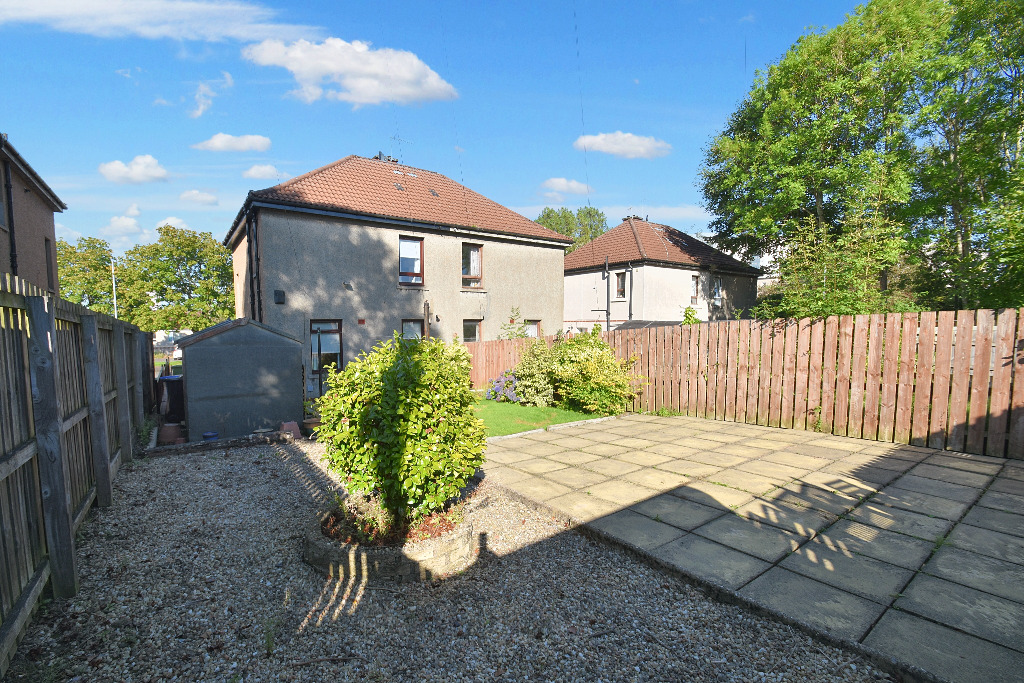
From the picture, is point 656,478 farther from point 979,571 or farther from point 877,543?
point 979,571

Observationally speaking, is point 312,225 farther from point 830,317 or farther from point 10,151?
point 830,317

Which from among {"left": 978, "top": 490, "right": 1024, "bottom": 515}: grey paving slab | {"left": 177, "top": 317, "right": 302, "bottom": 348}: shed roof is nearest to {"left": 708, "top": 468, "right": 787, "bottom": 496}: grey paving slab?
{"left": 978, "top": 490, "right": 1024, "bottom": 515}: grey paving slab

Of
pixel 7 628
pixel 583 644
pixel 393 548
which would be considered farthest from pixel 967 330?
pixel 7 628

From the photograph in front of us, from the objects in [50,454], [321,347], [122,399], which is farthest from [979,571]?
[321,347]

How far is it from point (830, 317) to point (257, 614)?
804 cm

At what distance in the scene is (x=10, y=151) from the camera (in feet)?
37.5

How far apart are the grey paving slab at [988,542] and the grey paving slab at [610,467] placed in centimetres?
288

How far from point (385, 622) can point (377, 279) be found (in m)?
13.4

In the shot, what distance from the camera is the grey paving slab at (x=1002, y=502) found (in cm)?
426

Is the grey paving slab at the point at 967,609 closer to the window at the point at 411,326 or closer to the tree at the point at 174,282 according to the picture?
the window at the point at 411,326

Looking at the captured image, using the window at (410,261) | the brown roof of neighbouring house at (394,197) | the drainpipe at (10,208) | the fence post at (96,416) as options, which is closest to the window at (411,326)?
the window at (410,261)

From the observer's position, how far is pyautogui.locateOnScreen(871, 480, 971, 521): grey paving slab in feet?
13.8

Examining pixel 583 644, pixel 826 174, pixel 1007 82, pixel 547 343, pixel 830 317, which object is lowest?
pixel 583 644

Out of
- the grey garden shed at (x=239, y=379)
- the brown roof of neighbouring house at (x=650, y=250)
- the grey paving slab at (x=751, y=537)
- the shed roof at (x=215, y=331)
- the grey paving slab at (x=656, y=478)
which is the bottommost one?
the grey paving slab at (x=656, y=478)
